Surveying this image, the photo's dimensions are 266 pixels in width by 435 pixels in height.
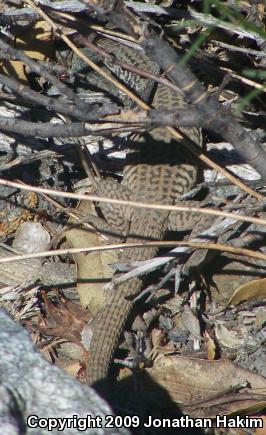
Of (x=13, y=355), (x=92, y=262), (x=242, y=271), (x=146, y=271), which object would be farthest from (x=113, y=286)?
(x=13, y=355)

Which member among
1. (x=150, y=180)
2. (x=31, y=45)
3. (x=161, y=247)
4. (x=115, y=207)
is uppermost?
(x=31, y=45)

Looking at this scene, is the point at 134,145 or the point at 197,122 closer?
the point at 197,122

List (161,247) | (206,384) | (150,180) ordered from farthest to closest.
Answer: (150,180) → (161,247) → (206,384)

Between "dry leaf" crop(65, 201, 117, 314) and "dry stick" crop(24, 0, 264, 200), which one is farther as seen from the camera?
"dry leaf" crop(65, 201, 117, 314)

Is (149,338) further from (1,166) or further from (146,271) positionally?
(1,166)

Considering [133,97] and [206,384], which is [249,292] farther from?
[133,97]

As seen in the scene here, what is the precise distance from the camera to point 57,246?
4266 millimetres

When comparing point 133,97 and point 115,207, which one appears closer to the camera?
point 133,97

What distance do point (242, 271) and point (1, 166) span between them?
1.54 m

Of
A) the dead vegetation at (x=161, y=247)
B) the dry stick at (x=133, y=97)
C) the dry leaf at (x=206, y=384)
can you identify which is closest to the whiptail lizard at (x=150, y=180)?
the dead vegetation at (x=161, y=247)

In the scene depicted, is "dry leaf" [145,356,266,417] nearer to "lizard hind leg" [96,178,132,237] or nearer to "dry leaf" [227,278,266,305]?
"dry leaf" [227,278,266,305]

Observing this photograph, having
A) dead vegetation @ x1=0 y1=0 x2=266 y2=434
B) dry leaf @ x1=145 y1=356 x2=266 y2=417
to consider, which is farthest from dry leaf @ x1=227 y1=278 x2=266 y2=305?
dry leaf @ x1=145 y1=356 x2=266 y2=417

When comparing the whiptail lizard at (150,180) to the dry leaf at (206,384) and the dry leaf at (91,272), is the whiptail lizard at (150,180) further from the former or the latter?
the dry leaf at (206,384)

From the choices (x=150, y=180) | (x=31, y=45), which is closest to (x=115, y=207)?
(x=150, y=180)
